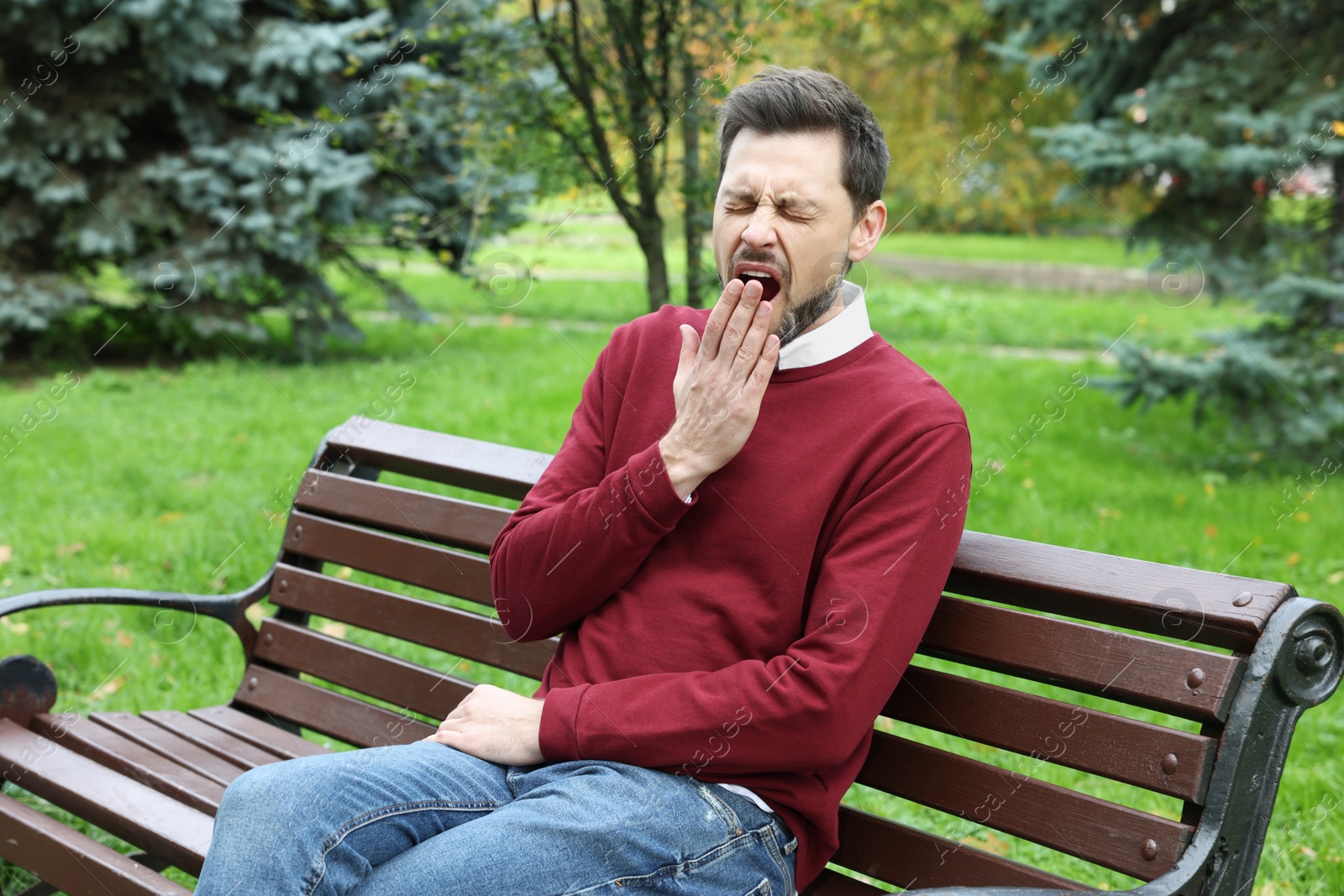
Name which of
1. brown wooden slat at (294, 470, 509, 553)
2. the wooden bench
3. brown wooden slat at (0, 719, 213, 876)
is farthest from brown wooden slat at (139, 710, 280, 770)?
brown wooden slat at (294, 470, 509, 553)

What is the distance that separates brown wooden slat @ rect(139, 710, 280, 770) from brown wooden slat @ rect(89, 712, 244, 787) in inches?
0.5

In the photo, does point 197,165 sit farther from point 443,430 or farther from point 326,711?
point 326,711

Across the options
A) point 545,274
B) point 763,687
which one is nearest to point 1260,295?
point 763,687

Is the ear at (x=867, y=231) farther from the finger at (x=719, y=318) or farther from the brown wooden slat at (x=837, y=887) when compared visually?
the brown wooden slat at (x=837, y=887)

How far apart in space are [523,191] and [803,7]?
1403 millimetres

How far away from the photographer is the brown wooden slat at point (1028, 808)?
177 cm

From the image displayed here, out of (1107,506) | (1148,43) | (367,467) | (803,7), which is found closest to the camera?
(367,467)

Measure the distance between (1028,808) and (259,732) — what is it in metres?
1.80

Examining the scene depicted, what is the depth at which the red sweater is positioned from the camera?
5.90 feet

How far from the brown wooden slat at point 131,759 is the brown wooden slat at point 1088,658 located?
4.85ft

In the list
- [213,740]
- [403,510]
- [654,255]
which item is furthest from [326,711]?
[654,255]

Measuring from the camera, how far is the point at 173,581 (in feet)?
14.8

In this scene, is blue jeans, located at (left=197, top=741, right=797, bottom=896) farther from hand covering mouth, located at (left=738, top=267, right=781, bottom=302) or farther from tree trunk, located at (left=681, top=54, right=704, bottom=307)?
tree trunk, located at (left=681, top=54, right=704, bottom=307)

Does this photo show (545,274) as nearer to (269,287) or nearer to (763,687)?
(269,287)
